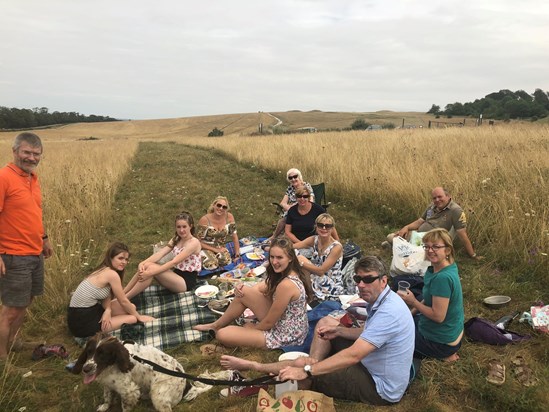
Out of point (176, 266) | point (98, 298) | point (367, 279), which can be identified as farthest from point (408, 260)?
point (98, 298)

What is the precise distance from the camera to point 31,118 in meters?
74.9

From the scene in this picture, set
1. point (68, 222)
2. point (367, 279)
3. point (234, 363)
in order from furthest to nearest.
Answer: point (68, 222) < point (234, 363) < point (367, 279)

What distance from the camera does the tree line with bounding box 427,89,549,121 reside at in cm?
3944

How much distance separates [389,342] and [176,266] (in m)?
3.18

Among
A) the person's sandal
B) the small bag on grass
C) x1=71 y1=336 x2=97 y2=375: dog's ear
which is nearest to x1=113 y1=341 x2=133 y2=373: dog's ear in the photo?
x1=71 y1=336 x2=97 y2=375: dog's ear

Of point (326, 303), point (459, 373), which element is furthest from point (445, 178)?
point (459, 373)

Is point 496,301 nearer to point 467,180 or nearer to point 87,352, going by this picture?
point 467,180

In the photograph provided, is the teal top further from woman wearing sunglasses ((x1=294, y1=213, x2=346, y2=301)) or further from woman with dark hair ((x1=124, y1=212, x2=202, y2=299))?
woman with dark hair ((x1=124, y1=212, x2=202, y2=299))

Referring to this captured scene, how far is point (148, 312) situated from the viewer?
4.42 m

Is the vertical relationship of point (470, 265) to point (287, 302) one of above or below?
below

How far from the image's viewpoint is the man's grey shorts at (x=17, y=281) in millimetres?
3096

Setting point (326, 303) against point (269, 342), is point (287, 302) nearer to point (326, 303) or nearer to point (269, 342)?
point (269, 342)

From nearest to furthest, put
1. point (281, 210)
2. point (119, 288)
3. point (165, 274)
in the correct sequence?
1. point (119, 288)
2. point (165, 274)
3. point (281, 210)

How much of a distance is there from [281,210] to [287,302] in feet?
14.8
